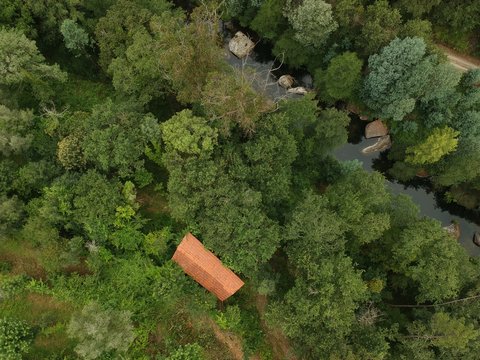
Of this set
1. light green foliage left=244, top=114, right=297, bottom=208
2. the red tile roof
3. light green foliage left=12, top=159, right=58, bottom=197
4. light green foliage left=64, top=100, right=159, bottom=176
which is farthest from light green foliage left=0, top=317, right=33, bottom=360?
light green foliage left=244, top=114, right=297, bottom=208

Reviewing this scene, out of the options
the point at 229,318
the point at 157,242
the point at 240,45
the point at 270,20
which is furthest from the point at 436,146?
the point at 157,242

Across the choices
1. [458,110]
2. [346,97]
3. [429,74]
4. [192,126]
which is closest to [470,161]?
[458,110]

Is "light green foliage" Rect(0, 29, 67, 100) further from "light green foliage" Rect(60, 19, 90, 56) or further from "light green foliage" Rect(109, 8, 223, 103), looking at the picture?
"light green foliage" Rect(109, 8, 223, 103)

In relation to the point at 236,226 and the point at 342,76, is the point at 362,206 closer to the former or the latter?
the point at 236,226

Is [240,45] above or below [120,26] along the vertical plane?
above

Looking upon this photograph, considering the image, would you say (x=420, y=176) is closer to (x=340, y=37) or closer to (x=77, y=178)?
(x=340, y=37)

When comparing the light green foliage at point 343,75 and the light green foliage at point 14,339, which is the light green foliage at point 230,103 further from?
the light green foliage at point 14,339

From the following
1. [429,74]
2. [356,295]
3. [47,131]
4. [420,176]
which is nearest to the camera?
[356,295]
